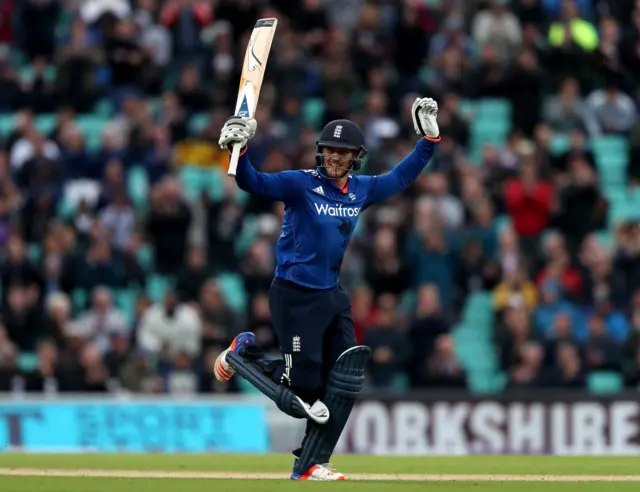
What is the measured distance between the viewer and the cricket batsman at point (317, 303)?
1156cm

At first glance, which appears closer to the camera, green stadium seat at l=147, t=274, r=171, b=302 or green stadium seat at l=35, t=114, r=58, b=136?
green stadium seat at l=147, t=274, r=171, b=302

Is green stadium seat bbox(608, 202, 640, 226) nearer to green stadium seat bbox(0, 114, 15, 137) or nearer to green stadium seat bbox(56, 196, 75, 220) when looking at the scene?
green stadium seat bbox(56, 196, 75, 220)

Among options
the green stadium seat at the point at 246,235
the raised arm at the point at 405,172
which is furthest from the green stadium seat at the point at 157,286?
the raised arm at the point at 405,172

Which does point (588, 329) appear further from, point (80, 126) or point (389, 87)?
point (80, 126)

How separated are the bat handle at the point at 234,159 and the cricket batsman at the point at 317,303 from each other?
45 cm

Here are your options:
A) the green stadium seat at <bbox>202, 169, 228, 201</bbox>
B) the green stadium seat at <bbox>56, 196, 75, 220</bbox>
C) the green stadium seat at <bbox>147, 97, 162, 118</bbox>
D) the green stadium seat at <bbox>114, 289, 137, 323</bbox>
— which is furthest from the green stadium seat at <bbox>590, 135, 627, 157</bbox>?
the green stadium seat at <bbox>56, 196, 75, 220</bbox>

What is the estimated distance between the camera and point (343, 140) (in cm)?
1163

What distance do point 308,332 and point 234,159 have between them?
4.71ft

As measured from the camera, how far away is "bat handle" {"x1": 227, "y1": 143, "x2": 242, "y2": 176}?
1086 centimetres

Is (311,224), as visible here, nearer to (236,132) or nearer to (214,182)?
(236,132)

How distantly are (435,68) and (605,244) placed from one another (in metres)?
3.86

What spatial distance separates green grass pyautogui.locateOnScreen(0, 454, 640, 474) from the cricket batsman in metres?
1.39

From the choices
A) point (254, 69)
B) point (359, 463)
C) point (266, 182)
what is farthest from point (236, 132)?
point (359, 463)

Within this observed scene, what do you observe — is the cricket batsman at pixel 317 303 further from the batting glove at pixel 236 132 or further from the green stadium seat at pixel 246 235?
the green stadium seat at pixel 246 235
